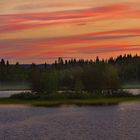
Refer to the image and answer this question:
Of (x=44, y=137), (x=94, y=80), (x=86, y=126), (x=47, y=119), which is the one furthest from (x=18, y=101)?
(x=44, y=137)

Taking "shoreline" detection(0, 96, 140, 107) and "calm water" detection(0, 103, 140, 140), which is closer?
"calm water" detection(0, 103, 140, 140)

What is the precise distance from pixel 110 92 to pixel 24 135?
87.8 meters

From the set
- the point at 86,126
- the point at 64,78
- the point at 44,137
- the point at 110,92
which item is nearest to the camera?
the point at 44,137

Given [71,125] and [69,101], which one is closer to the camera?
[71,125]

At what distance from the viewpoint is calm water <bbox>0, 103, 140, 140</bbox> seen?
68.8 metres

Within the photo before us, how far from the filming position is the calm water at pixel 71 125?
68750mm

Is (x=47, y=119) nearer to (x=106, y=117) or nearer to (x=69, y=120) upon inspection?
(x=69, y=120)

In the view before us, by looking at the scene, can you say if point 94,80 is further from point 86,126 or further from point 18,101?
point 86,126

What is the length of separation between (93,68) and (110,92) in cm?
1082

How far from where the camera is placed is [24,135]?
7031cm

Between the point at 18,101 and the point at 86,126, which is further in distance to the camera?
the point at 18,101

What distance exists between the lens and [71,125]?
264 feet

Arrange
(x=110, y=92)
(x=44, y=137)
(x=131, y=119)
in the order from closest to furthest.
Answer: (x=44, y=137) → (x=131, y=119) → (x=110, y=92)

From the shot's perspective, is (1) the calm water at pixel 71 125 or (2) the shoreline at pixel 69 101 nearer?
(1) the calm water at pixel 71 125
